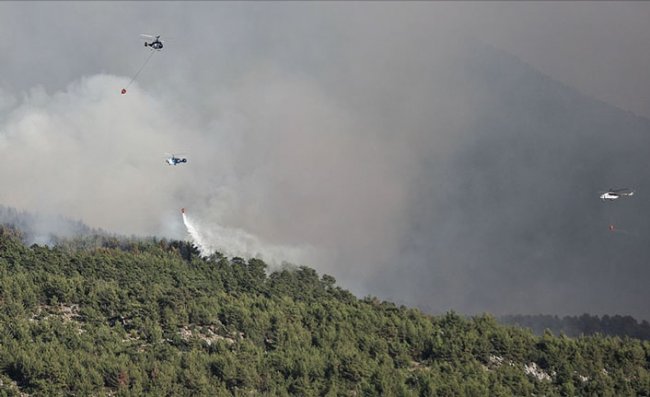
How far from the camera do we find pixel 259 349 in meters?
168

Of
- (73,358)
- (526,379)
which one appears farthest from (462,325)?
(73,358)

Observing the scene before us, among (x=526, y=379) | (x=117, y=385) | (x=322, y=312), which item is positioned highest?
(x=322, y=312)

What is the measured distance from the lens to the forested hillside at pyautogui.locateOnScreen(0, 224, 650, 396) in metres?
151

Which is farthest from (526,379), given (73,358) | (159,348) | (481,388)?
(73,358)

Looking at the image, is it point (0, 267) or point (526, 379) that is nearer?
point (526, 379)

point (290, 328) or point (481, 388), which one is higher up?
point (290, 328)

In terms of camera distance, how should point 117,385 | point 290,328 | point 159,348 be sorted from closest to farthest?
point 117,385, point 159,348, point 290,328

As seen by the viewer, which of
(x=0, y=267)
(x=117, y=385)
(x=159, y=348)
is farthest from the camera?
(x=0, y=267)

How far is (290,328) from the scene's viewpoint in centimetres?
17850

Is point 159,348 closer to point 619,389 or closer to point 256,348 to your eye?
point 256,348

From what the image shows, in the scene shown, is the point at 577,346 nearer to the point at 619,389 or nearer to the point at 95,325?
the point at 619,389

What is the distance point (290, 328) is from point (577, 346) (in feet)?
131

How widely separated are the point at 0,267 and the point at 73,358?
161 ft

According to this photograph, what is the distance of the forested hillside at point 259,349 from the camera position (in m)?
151
